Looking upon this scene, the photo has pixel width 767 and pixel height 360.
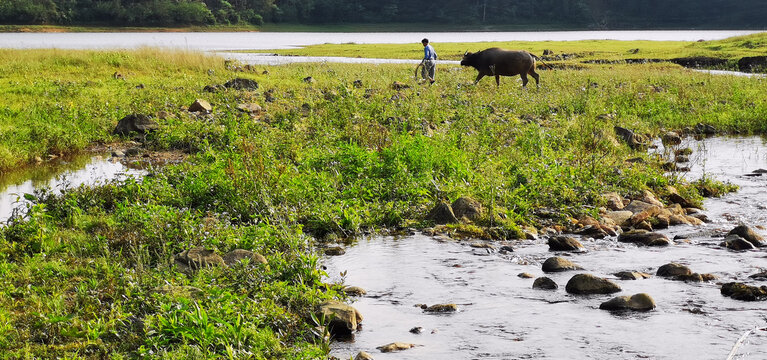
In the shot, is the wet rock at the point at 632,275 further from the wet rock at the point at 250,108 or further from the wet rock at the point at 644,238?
the wet rock at the point at 250,108

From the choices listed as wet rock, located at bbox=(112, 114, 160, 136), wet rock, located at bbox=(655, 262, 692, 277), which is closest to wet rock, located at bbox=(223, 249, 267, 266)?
wet rock, located at bbox=(655, 262, 692, 277)

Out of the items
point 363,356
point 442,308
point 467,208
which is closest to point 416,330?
point 442,308

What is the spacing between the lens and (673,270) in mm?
7688

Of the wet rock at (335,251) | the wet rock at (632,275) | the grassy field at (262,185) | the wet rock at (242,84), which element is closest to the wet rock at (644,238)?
the grassy field at (262,185)

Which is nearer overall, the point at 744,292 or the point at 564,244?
the point at 744,292

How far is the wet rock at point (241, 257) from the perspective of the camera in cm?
744

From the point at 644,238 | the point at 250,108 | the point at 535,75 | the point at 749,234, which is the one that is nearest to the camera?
the point at 749,234

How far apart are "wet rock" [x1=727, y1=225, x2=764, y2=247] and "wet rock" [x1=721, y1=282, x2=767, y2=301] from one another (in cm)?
179

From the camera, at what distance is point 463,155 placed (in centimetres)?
1198

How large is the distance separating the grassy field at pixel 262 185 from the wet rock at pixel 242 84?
1.37 feet

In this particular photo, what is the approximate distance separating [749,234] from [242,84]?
15778 millimetres

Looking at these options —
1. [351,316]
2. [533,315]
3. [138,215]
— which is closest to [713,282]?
[533,315]

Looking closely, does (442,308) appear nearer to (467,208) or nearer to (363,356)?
(363,356)

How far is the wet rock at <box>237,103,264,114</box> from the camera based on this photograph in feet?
57.6
